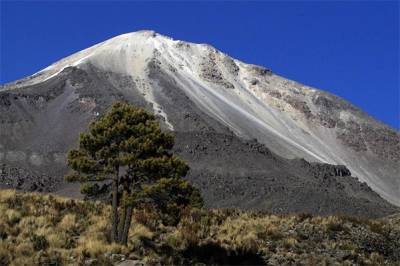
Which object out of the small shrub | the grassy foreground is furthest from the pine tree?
the small shrub

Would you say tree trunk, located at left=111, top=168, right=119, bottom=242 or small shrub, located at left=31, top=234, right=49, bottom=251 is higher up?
tree trunk, located at left=111, top=168, right=119, bottom=242

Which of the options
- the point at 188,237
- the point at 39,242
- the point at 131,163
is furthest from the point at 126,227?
the point at 188,237

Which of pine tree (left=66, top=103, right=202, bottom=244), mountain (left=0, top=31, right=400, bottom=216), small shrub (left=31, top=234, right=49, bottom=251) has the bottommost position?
small shrub (left=31, top=234, right=49, bottom=251)

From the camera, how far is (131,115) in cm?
2328

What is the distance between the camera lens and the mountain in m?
100

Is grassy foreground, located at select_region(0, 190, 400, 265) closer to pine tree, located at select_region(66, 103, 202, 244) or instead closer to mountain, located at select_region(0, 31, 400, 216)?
pine tree, located at select_region(66, 103, 202, 244)

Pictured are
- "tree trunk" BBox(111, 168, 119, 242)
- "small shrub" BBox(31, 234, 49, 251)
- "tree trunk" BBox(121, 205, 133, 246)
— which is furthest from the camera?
"tree trunk" BBox(111, 168, 119, 242)

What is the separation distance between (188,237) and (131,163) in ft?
13.7

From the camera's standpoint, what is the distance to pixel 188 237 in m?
24.9

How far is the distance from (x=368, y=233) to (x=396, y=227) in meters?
2.61

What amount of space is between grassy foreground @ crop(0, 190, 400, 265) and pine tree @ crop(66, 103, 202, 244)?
4.55ft

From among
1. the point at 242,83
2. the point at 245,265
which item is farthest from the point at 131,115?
the point at 242,83

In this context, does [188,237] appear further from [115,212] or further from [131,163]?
[131,163]

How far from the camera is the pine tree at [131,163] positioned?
2227cm
